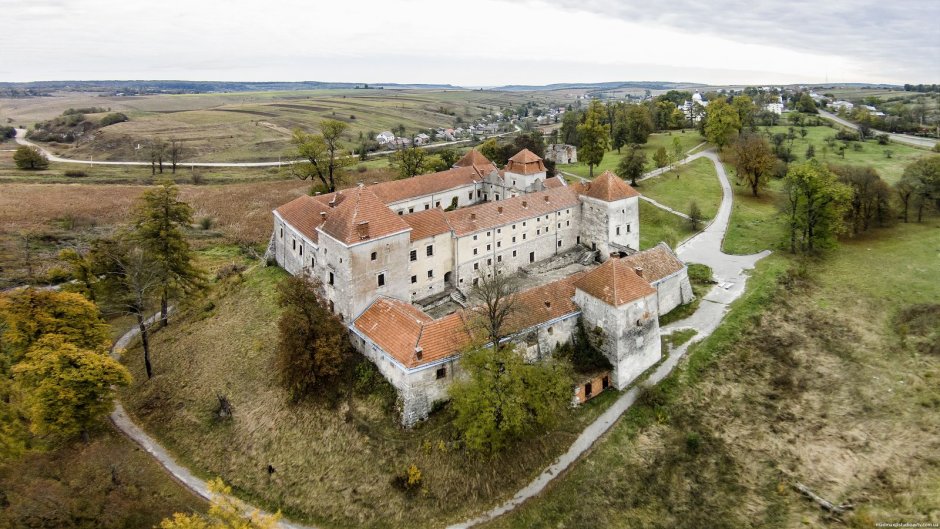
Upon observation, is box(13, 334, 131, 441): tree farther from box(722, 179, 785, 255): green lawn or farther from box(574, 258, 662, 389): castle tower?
box(722, 179, 785, 255): green lawn

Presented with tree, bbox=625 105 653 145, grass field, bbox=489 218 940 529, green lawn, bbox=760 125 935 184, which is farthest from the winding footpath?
green lawn, bbox=760 125 935 184

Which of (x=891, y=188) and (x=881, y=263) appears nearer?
(x=881, y=263)

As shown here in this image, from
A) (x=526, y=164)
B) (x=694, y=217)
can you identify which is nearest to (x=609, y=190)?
(x=526, y=164)

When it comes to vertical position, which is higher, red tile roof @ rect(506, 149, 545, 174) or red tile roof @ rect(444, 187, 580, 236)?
red tile roof @ rect(506, 149, 545, 174)

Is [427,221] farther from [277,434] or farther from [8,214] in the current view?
[8,214]

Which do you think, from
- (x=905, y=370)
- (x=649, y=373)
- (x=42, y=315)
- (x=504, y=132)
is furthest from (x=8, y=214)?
(x=504, y=132)

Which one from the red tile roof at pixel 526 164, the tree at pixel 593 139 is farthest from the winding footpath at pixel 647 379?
the tree at pixel 593 139
